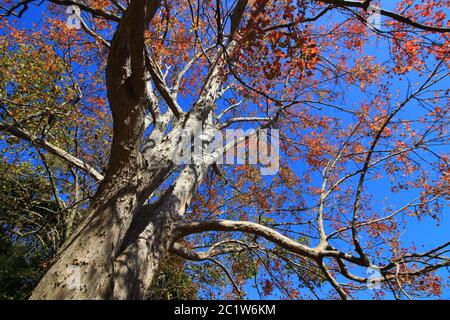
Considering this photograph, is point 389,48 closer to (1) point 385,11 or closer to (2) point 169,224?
(1) point 385,11

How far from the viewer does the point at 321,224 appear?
3.83 meters

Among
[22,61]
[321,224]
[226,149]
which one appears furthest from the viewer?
[22,61]

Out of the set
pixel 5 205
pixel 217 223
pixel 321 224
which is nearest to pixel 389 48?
pixel 321 224

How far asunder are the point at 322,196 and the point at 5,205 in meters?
7.46

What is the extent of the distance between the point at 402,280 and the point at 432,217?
5.45 ft

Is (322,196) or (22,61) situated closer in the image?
(322,196)

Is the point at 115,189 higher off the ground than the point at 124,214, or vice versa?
the point at 115,189

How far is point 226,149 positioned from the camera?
5.70 meters
